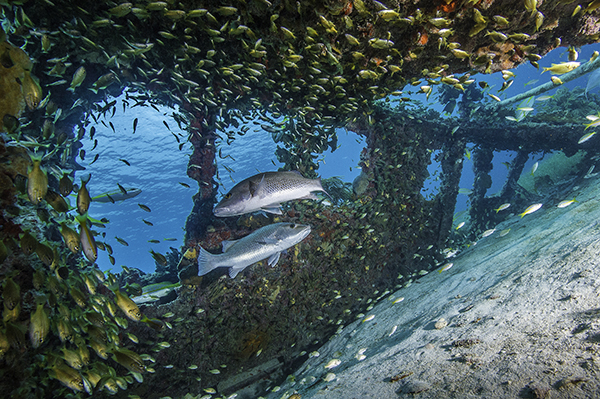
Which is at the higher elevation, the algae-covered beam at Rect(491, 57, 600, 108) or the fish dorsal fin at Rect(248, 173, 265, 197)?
the algae-covered beam at Rect(491, 57, 600, 108)

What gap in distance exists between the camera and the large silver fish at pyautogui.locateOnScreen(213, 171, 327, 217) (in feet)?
10.8

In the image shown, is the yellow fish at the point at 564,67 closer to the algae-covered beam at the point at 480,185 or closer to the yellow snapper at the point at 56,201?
the yellow snapper at the point at 56,201

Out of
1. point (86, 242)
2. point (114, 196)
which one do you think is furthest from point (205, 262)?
point (114, 196)

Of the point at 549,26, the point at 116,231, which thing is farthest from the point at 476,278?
the point at 116,231

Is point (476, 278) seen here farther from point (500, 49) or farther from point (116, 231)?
point (116, 231)

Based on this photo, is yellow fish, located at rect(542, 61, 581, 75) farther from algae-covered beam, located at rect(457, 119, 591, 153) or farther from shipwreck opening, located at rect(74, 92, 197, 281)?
shipwreck opening, located at rect(74, 92, 197, 281)

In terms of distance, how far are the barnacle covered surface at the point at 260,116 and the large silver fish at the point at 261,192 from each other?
1.77 metres

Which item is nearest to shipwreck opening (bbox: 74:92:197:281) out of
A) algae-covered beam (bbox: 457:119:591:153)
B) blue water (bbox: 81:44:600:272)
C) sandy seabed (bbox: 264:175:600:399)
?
blue water (bbox: 81:44:600:272)

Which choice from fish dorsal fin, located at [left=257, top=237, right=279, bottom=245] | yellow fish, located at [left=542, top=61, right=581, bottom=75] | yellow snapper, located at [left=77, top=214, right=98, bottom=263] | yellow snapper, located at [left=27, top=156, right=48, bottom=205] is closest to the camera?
yellow snapper, located at [left=27, top=156, right=48, bottom=205]

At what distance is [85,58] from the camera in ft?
15.4

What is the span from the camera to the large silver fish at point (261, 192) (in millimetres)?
3277

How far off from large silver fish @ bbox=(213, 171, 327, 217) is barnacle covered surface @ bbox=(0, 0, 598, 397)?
5.82ft

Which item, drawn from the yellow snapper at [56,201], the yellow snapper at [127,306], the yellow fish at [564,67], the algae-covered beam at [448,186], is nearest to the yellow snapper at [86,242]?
the yellow snapper at [56,201]

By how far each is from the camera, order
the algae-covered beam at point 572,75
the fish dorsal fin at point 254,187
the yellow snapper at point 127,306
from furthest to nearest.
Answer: the algae-covered beam at point 572,75, the fish dorsal fin at point 254,187, the yellow snapper at point 127,306
